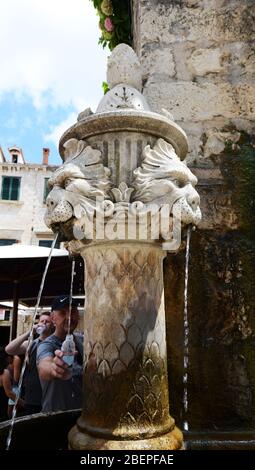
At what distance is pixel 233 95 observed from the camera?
2.33 metres

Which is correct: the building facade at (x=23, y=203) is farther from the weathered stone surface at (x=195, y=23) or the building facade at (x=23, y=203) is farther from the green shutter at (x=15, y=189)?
the weathered stone surface at (x=195, y=23)

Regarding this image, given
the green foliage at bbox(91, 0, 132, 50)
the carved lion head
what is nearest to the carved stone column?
the carved lion head

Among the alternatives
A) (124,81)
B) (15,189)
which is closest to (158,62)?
(124,81)

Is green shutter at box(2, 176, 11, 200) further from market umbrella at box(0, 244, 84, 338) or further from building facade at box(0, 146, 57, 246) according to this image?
market umbrella at box(0, 244, 84, 338)

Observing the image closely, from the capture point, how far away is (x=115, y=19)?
11.4 feet

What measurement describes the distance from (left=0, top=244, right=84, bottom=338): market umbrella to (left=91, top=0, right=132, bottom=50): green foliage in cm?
217

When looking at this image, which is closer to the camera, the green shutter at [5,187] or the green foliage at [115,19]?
the green foliage at [115,19]

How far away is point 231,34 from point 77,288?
16.1 ft

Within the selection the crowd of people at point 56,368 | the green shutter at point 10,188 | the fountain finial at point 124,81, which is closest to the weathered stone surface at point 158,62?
the fountain finial at point 124,81

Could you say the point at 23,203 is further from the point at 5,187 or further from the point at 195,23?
the point at 195,23

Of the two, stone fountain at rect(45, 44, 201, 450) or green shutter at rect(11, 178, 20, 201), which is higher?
green shutter at rect(11, 178, 20, 201)

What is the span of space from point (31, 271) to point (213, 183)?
3.78 meters

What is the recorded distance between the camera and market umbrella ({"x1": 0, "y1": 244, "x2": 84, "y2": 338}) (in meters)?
4.34

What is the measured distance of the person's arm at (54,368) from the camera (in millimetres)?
2096
